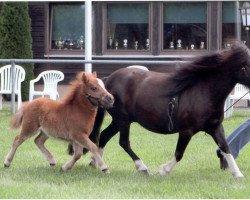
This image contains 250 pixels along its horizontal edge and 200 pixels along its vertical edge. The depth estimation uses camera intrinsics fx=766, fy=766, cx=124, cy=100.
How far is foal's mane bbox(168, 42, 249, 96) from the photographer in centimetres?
842

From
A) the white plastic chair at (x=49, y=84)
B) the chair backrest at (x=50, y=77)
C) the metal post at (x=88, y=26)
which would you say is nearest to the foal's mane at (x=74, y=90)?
the metal post at (x=88, y=26)

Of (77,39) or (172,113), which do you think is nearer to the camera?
(172,113)

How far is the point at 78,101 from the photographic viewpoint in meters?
8.91

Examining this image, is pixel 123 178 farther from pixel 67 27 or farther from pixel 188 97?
pixel 67 27

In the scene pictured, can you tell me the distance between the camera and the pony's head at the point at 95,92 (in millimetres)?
8500

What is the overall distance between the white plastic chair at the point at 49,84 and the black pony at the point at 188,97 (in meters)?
7.84

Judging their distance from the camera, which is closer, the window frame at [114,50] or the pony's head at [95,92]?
the pony's head at [95,92]

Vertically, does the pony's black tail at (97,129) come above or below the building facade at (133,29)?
below

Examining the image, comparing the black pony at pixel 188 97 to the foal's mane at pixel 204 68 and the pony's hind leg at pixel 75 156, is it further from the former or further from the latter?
the pony's hind leg at pixel 75 156

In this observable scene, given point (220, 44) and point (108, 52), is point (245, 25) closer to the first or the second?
point (220, 44)

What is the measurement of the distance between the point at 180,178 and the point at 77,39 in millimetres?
12871

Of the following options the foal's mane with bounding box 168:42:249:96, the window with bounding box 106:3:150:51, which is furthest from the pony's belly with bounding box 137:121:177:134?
the window with bounding box 106:3:150:51

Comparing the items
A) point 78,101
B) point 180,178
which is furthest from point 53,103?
point 180,178

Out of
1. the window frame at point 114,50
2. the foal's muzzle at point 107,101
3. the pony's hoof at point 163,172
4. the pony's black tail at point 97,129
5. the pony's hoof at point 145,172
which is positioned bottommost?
the pony's hoof at point 145,172
